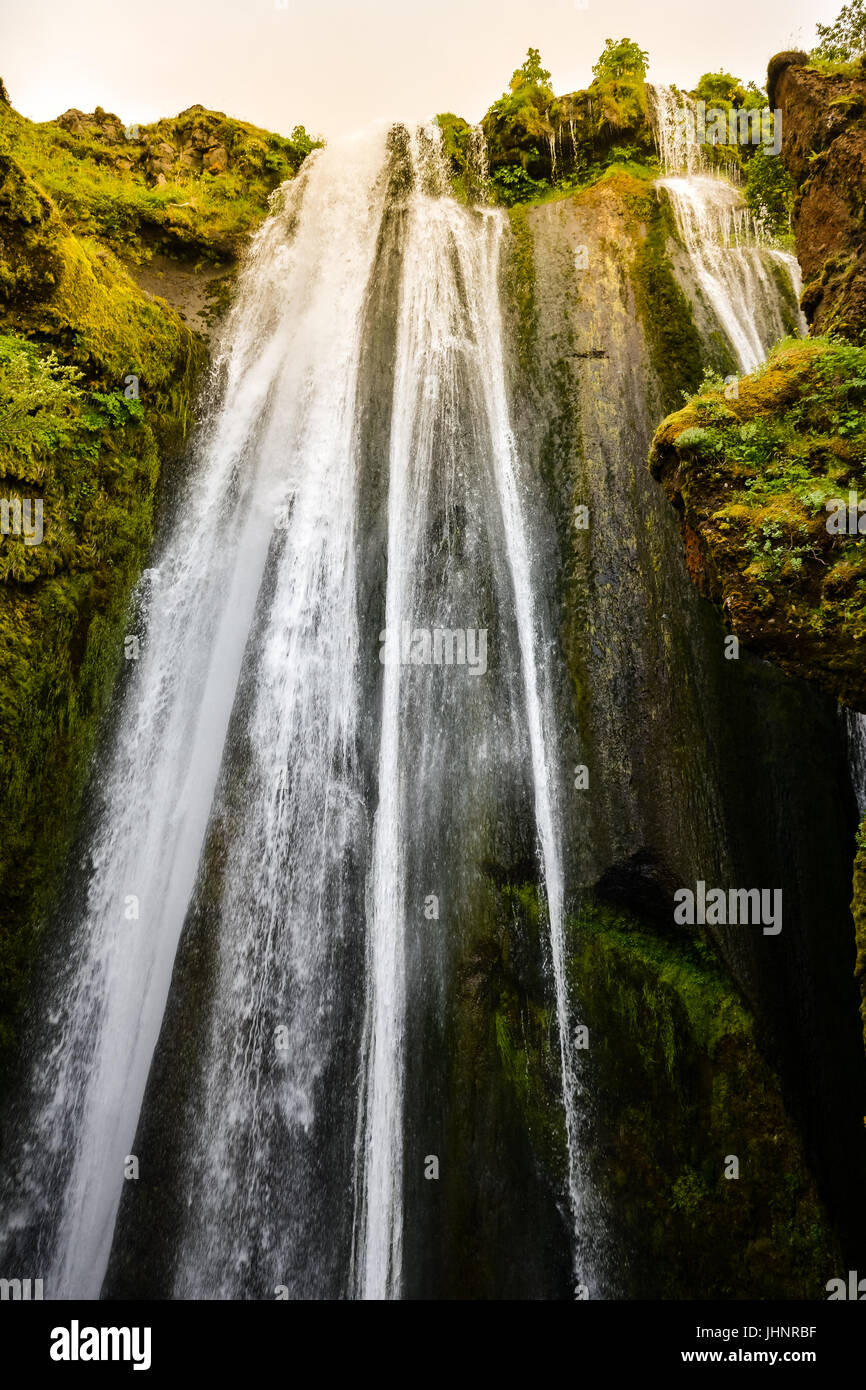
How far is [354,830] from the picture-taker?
732cm

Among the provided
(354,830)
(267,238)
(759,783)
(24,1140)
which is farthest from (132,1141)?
(267,238)

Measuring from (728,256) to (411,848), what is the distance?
36.5 ft

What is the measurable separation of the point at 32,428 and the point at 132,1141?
774 centimetres

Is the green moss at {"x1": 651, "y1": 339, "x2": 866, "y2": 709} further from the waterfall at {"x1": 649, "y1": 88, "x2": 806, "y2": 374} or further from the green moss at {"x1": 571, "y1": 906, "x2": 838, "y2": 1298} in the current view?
the waterfall at {"x1": 649, "y1": 88, "x2": 806, "y2": 374}

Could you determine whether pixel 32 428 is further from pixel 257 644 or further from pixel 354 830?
pixel 354 830

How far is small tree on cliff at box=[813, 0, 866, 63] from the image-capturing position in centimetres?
817

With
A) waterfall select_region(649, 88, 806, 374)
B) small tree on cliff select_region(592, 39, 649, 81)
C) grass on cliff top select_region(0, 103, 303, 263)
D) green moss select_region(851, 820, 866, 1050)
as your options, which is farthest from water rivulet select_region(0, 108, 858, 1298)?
small tree on cliff select_region(592, 39, 649, 81)

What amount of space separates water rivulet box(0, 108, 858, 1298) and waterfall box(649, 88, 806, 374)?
182 millimetres

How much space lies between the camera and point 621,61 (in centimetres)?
1390

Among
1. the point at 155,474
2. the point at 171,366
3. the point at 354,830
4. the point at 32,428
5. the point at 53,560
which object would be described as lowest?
the point at 354,830

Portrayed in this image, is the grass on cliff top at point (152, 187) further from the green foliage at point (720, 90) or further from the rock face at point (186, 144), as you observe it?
the green foliage at point (720, 90)

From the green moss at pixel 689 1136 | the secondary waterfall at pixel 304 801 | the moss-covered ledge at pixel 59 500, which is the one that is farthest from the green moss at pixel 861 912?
the moss-covered ledge at pixel 59 500

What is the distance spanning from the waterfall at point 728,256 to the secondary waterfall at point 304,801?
11.2 ft
